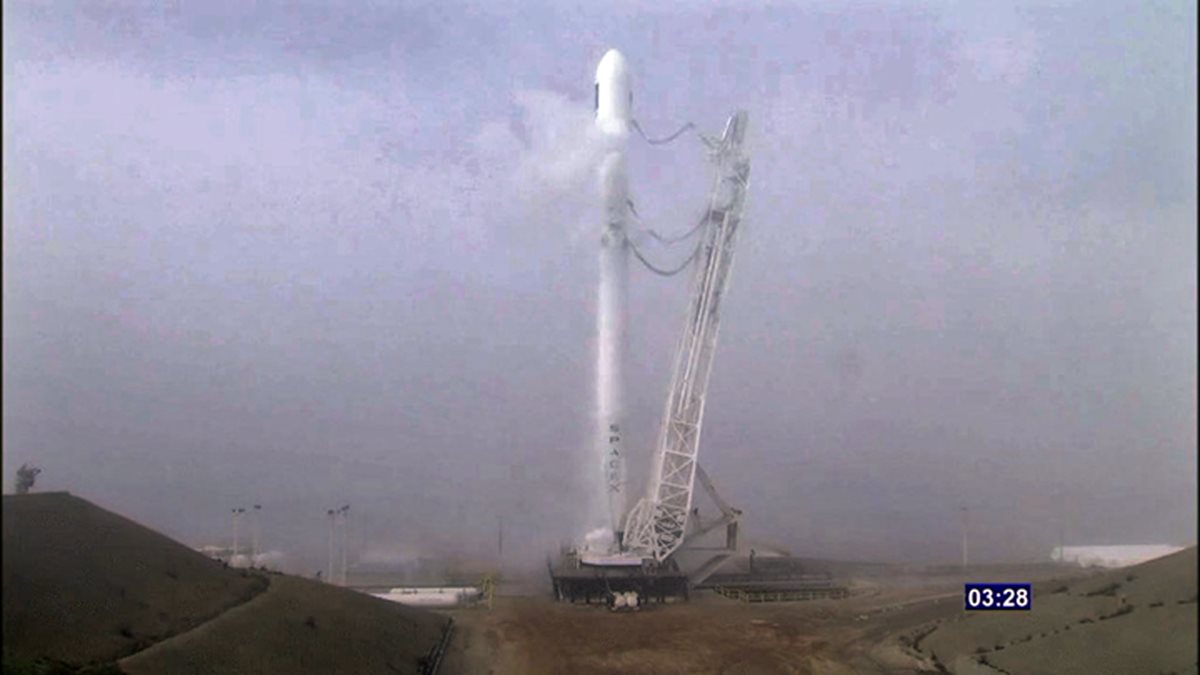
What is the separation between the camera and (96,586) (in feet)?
63.2

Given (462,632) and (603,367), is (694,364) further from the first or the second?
(462,632)

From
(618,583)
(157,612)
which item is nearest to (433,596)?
(618,583)

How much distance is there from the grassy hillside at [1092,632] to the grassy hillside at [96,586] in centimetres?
1703

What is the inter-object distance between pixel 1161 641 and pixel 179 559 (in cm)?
2093

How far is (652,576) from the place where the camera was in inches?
1517

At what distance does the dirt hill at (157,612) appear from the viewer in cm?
1684

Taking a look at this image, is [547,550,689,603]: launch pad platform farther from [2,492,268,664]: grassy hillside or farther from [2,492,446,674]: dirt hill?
[2,492,268,664]: grassy hillside

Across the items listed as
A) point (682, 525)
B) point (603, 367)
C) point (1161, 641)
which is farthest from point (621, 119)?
point (1161, 641)
